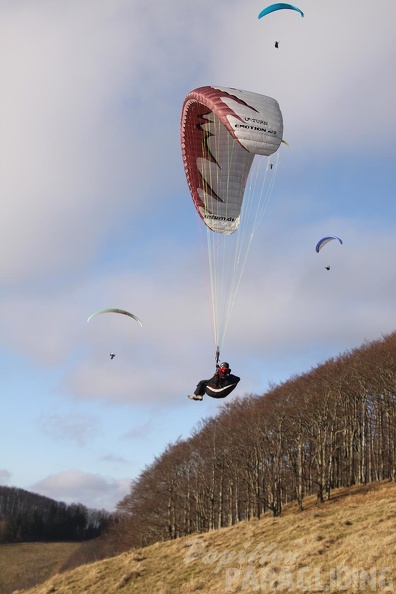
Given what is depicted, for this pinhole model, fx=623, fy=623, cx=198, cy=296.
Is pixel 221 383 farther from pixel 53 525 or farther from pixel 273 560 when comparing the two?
pixel 53 525

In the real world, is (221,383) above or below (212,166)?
below

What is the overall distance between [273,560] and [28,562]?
6544 cm

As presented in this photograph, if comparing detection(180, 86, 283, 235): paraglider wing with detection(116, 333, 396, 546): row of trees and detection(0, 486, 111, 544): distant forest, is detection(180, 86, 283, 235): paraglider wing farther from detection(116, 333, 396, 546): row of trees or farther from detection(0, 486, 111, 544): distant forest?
detection(0, 486, 111, 544): distant forest

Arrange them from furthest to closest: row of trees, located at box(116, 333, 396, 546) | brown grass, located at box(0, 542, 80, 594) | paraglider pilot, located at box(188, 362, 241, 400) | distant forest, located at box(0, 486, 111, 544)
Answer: distant forest, located at box(0, 486, 111, 544), brown grass, located at box(0, 542, 80, 594), row of trees, located at box(116, 333, 396, 546), paraglider pilot, located at box(188, 362, 241, 400)

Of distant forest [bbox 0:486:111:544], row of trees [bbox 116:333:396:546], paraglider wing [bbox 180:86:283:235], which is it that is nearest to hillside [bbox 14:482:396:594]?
row of trees [bbox 116:333:396:546]

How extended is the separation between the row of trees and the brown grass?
15272mm

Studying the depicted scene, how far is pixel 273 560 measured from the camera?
24.1 metres

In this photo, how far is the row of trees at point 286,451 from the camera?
42594 millimetres

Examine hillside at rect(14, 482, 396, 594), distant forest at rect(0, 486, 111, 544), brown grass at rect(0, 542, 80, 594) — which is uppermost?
distant forest at rect(0, 486, 111, 544)

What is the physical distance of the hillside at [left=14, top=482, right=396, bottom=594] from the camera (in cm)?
1977

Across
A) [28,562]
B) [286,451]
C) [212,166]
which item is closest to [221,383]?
[212,166]

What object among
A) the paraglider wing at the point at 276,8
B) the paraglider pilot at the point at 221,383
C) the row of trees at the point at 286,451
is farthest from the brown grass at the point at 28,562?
the paraglider wing at the point at 276,8

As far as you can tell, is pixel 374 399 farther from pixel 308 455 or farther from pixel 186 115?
pixel 186 115

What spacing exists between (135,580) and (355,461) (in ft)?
77.4
